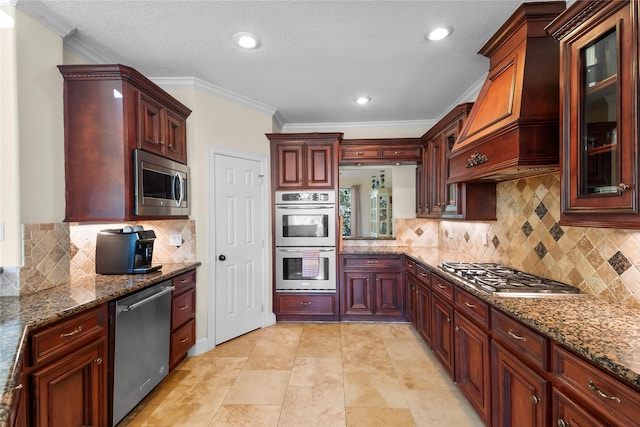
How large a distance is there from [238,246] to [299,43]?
2.11 metres

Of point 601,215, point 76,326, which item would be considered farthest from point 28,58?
point 601,215

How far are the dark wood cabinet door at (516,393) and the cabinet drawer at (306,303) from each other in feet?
7.17

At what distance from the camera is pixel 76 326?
1.58m

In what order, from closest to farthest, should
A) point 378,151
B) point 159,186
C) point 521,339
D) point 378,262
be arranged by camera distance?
point 521,339
point 159,186
point 378,262
point 378,151

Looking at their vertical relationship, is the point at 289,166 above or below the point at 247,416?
above

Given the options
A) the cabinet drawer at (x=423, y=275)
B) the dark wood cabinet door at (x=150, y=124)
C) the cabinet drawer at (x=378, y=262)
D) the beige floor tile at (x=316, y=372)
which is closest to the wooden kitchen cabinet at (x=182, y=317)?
the beige floor tile at (x=316, y=372)

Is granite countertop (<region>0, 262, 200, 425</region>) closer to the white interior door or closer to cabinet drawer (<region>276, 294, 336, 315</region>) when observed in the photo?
the white interior door

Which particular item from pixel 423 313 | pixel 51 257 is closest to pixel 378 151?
pixel 423 313

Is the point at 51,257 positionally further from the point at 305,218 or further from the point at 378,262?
the point at 378,262

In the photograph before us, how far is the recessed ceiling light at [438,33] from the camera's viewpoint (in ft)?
6.81

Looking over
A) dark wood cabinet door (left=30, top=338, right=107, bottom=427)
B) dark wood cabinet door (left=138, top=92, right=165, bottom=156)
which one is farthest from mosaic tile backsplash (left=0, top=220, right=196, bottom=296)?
dark wood cabinet door (left=138, top=92, right=165, bottom=156)

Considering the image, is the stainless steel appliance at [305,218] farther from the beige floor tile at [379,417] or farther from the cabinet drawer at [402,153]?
the beige floor tile at [379,417]

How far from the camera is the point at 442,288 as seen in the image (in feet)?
8.18

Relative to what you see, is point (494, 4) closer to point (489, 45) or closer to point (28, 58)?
point (489, 45)
